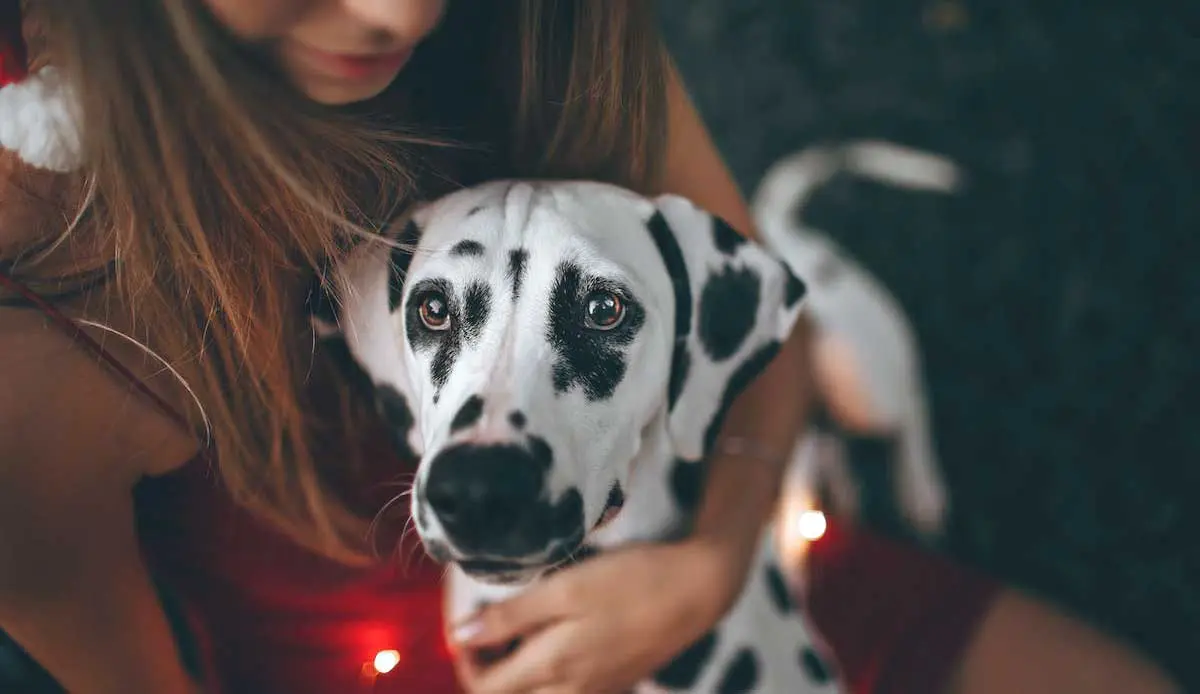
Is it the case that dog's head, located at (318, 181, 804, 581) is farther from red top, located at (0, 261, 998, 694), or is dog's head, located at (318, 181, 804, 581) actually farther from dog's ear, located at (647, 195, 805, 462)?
red top, located at (0, 261, 998, 694)

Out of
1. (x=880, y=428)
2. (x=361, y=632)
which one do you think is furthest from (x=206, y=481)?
(x=880, y=428)

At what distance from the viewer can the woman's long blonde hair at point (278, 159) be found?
0.68 meters

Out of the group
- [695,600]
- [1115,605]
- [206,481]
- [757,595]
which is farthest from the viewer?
[1115,605]

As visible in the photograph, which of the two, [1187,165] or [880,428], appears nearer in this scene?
[880,428]

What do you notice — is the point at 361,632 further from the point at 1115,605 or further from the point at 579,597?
the point at 1115,605

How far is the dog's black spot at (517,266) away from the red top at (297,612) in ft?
0.99

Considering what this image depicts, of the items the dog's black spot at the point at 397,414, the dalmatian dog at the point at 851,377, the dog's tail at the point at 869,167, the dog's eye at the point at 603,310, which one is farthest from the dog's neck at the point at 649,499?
the dog's tail at the point at 869,167

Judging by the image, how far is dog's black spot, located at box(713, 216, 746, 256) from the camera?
3.06 feet

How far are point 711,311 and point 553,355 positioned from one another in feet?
0.71

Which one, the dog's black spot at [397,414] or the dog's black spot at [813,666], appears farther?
the dog's black spot at [813,666]

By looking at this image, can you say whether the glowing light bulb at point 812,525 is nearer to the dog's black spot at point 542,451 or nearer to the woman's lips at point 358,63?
the dog's black spot at point 542,451

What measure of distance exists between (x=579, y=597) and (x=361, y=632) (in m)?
0.27

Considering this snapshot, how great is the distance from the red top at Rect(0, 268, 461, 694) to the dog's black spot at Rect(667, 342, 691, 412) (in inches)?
12.9

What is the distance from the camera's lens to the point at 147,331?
79 centimetres
